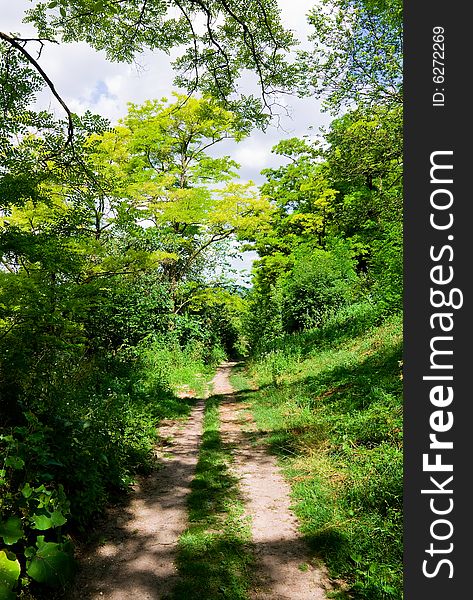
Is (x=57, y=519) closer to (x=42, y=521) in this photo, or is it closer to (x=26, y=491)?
(x=42, y=521)

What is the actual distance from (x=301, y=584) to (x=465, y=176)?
348cm

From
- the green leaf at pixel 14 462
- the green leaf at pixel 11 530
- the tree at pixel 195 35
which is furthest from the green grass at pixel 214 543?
the tree at pixel 195 35

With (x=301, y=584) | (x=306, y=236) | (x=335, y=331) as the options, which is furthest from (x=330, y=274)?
(x=301, y=584)

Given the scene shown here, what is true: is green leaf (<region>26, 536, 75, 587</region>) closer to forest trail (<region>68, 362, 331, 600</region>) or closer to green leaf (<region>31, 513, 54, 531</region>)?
green leaf (<region>31, 513, 54, 531</region>)

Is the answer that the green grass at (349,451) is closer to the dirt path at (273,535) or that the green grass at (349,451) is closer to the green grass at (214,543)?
the dirt path at (273,535)

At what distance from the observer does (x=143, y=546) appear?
4238 millimetres

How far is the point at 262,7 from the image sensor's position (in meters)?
6.33

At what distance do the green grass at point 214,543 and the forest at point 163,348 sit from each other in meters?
0.02

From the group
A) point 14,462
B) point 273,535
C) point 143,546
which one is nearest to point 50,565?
point 14,462

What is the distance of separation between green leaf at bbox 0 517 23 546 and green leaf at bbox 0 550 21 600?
99mm

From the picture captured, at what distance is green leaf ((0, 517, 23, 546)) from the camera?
3089 mm

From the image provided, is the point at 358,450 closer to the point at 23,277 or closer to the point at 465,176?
the point at 465,176

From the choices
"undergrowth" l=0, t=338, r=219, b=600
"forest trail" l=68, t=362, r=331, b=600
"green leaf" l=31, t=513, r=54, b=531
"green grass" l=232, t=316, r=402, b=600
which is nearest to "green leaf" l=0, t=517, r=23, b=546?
"undergrowth" l=0, t=338, r=219, b=600

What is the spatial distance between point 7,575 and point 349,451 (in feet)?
14.0
